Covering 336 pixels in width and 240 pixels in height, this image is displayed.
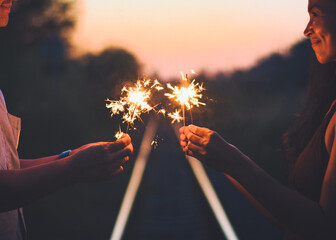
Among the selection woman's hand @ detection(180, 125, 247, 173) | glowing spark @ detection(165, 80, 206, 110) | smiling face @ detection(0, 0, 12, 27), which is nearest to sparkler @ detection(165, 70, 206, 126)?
glowing spark @ detection(165, 80, 206, 110)

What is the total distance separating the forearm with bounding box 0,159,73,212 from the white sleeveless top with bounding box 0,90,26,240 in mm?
265

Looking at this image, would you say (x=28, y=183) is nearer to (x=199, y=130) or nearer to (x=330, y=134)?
(x=199, y=130)

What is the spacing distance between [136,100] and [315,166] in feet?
5.64

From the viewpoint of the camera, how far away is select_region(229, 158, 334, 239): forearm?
2123mm

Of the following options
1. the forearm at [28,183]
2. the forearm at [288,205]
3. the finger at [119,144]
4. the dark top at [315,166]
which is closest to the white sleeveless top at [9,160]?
the forearm at [28,183]

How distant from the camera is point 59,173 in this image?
7.47ft

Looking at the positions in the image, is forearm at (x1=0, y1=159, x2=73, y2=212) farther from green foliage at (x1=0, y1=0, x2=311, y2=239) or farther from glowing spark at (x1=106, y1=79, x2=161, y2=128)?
green foliage at (x1=0, y1=0, x2=311, y2=239)

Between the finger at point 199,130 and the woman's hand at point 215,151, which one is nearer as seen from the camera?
the woman's hand at point 215,151

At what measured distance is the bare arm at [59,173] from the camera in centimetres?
214

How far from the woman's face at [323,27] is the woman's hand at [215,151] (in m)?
1.10

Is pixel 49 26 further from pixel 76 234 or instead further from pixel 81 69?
pixel 76 234

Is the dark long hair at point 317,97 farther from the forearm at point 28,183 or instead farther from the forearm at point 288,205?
the forearm at point 28,183

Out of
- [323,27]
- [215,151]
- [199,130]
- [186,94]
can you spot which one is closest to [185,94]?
[186,94]

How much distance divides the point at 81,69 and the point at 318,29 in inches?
Answer: 1090
